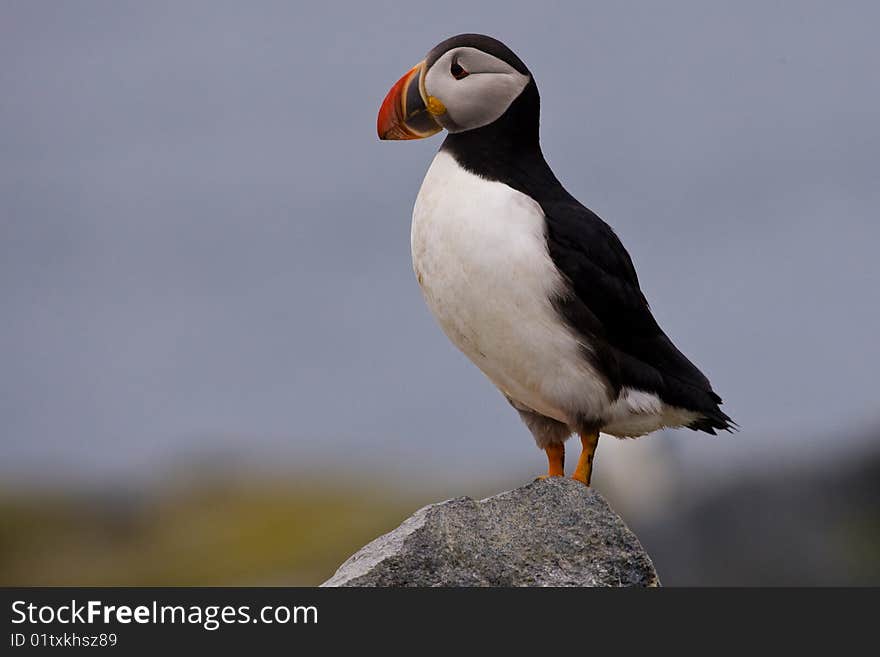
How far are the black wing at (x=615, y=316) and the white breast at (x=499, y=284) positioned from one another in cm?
11

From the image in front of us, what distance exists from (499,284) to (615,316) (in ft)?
2.80

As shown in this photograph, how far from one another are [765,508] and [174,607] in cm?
1294

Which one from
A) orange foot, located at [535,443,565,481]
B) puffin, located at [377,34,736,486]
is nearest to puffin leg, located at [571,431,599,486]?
puffin, located at [377,34,736,486]

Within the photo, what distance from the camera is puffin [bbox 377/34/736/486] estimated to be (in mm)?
8102

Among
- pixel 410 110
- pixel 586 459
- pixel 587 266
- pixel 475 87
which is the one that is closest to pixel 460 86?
pixel 475 87

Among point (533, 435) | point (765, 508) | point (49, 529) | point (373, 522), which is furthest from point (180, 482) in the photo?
point (533, 435)

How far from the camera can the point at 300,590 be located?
7.38 m

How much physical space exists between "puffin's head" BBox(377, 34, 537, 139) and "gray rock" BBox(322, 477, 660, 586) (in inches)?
86.6

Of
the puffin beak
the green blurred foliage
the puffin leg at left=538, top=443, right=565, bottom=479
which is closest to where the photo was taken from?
the puffin beak

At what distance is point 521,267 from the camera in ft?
26.5

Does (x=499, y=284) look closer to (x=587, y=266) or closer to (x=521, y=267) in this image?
(x=521, y=267)

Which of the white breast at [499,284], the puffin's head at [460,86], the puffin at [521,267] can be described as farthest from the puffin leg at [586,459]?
the puffin's head at [460,86]

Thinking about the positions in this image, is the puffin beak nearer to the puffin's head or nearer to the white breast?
the puffin's head

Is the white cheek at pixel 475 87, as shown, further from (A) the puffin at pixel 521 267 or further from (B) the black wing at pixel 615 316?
(B) the black wing at pixel 615 316
